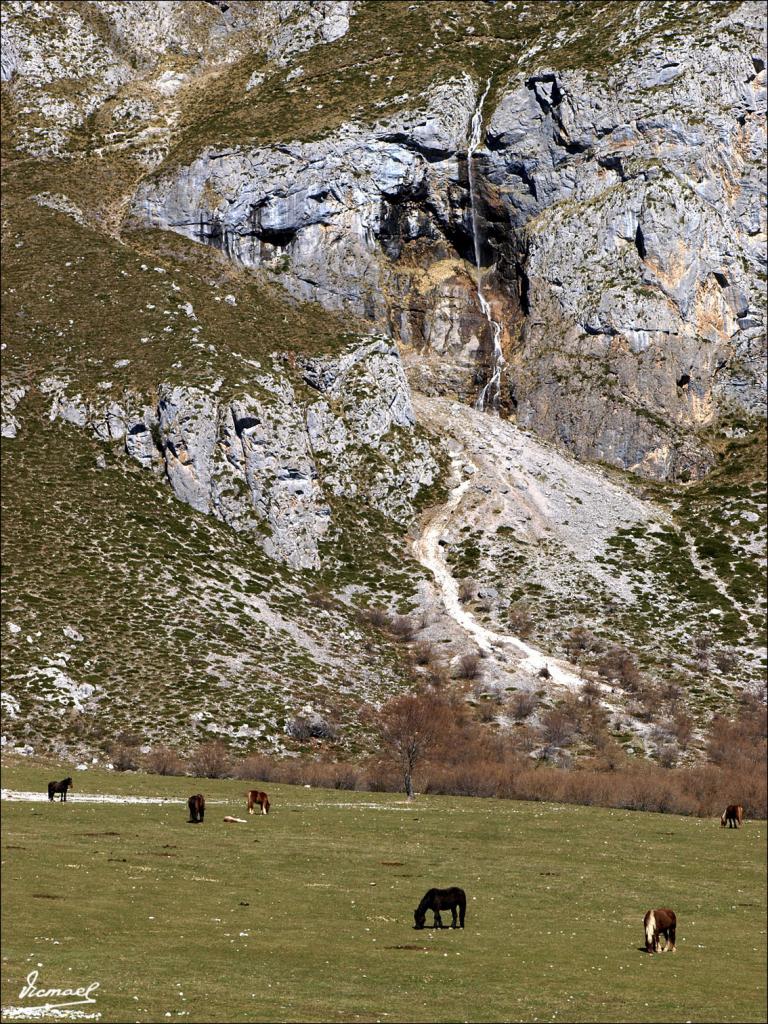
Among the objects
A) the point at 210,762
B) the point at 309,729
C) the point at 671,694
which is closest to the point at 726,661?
the point at 671,694

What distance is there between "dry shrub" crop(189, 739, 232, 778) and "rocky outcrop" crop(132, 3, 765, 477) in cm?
6804

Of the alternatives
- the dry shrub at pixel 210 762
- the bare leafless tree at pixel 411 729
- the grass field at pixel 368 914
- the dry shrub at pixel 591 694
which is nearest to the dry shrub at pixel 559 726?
the dry shrub at pixel 591 694

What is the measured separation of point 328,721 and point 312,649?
42.6 feet

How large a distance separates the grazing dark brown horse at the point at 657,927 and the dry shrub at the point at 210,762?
42120 millimetres

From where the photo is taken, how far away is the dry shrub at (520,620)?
104125 millimetres

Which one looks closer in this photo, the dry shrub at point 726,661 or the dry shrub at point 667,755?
the dry shrub at point 667,755

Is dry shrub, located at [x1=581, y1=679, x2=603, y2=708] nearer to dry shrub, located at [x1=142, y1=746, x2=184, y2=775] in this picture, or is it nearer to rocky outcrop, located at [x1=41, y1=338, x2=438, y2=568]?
rocky outcrop, located at [x1=41, y1=338, x2=438, y2=568]

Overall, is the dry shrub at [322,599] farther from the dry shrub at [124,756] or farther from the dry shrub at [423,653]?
the dry shrub at [124,756]

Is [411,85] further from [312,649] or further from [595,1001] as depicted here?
[595,1001]

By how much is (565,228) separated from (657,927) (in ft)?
387

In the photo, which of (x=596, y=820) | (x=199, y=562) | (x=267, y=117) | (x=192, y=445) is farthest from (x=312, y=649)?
(x=267, y=117)

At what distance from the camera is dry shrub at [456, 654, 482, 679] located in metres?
95.5

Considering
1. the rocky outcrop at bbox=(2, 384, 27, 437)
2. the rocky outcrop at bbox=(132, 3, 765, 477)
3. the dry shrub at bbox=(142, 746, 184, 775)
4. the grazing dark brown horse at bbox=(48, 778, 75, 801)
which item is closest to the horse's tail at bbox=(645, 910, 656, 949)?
the grazing dark brown horse at bbox=(48, 778, 75, 801)

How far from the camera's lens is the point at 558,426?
136m
